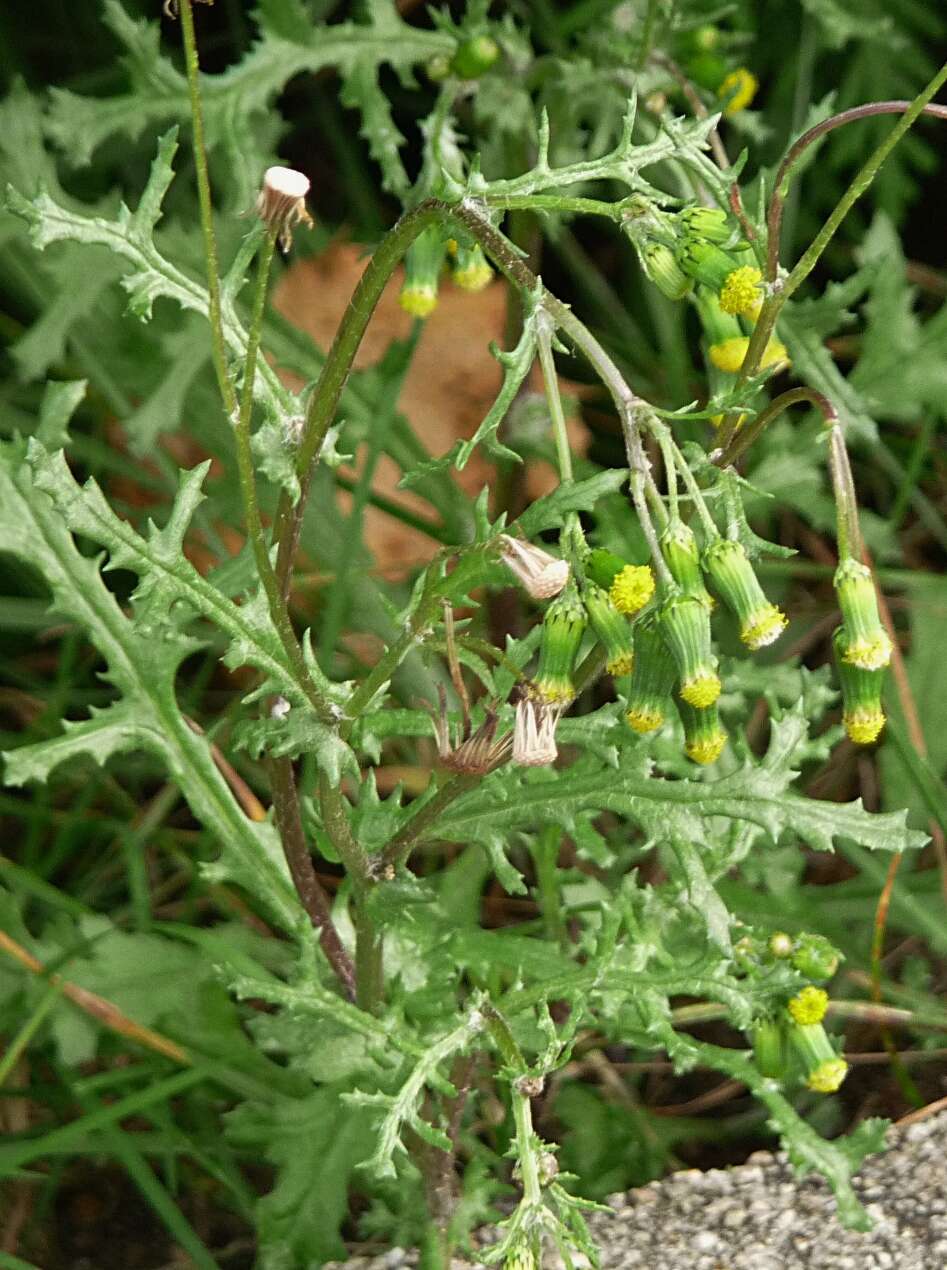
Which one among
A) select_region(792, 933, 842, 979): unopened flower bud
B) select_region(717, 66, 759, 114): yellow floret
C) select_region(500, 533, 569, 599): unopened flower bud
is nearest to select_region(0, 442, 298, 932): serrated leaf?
select_region(792, 933, 842, 979): unopened flower bud

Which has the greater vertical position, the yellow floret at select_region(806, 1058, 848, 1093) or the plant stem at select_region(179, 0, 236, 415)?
the plant stem at select_region(179, 0, 236, 415)

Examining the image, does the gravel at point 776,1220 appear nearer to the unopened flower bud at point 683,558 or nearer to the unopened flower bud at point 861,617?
the unopened flower bud at point 861,617

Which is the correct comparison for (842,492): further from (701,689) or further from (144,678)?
(144,678)

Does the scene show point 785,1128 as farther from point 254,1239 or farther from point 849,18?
point 849,18

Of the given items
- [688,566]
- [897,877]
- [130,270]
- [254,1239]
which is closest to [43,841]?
[254,1239]

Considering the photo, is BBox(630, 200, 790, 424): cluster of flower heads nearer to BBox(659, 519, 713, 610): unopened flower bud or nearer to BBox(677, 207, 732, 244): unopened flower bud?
BBox(677, 207, 732, 244): unopened flower bud

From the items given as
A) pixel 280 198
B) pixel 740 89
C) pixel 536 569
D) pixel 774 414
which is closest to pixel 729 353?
A: pixel 774 414
